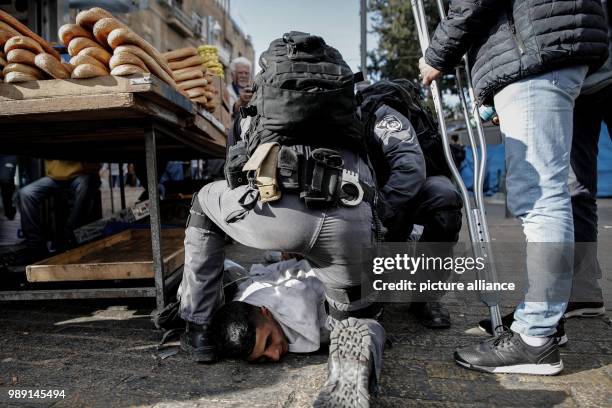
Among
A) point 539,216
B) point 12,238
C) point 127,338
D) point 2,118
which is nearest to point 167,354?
point 127,338

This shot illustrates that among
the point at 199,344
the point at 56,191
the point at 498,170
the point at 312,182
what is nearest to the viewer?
the point at 312,182

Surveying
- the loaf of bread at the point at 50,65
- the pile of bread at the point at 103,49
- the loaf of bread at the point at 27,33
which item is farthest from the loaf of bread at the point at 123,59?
the loaf of bread at the point at 27,33

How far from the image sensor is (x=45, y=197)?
449 centimetres

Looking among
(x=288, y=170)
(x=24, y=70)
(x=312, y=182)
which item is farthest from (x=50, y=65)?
(x=312, y=182)

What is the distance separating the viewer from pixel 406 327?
2572 millimetres

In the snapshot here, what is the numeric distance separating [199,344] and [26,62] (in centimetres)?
171

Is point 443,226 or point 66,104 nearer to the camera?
point 66,104

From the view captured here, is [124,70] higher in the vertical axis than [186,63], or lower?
lower

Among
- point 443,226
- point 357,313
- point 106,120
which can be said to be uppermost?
point 106,120

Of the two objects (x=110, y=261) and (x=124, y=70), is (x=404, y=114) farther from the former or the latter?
(x=110, y=261)

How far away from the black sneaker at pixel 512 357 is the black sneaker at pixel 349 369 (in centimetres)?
59

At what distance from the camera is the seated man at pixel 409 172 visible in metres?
2.49

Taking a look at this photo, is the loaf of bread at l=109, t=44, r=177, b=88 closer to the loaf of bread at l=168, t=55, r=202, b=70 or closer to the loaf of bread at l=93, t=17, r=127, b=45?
the loaf of bread at l=93, t=17, r=127, b=45

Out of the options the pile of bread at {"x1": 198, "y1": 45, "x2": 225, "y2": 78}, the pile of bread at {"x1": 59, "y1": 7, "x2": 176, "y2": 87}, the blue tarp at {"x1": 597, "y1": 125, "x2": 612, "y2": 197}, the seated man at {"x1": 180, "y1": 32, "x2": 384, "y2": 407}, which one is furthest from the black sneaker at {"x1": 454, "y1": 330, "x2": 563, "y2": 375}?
the blue tarp at {"x1": 597, "y1": 125, "x2": 612, "y2": 197}
